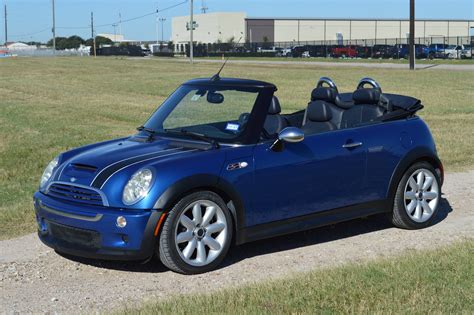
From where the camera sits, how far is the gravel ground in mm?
5180

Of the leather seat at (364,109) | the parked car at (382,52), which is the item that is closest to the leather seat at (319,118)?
the leather seat at (364,109)

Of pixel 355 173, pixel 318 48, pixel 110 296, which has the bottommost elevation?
pixel 110 296

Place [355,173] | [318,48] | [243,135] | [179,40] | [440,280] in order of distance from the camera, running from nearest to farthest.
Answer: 1. [440,280]
2. [243,135]
3. [355,173]
4. [318,48]
5. [179,40]

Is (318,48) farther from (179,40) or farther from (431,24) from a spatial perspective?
(179,40)

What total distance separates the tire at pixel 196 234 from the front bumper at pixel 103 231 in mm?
138

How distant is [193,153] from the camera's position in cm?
579

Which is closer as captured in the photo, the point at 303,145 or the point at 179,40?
the point at 303,145

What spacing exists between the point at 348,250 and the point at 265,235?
831 mm

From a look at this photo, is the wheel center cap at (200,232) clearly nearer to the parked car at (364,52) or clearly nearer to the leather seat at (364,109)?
the leather seat at (364,109)

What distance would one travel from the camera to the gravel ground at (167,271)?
5.18 m

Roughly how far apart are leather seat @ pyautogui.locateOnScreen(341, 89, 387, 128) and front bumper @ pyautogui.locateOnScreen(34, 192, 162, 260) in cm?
254

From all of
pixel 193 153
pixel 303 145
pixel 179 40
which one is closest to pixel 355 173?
pixel 303 145

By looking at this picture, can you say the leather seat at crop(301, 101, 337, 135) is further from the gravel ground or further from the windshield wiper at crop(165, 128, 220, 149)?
the windshield wiper at crop(165, 128, 220, 149)

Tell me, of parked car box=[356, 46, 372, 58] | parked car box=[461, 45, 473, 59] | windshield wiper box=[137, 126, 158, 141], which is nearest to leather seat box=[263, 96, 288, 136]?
windshield wiper box=[137, 126, 158, 141]
